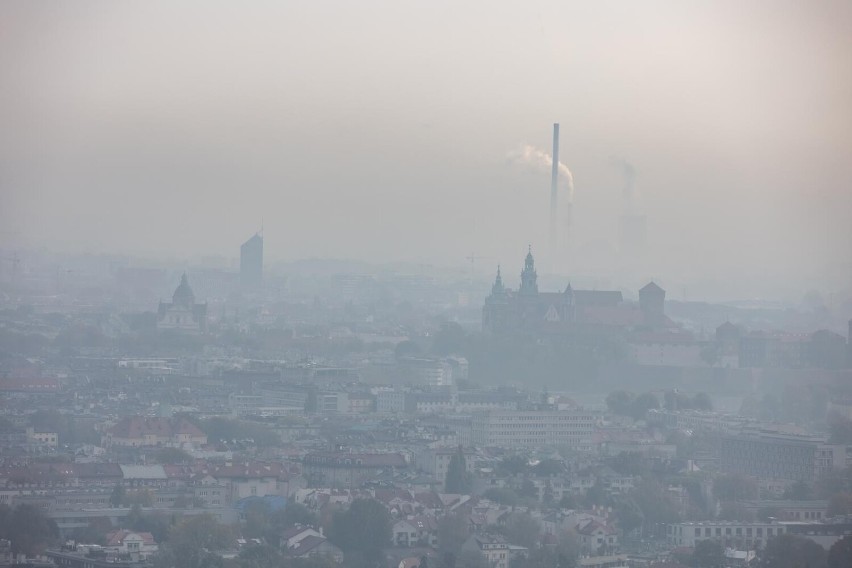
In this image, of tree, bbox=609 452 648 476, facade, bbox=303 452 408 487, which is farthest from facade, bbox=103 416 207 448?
tree, bbox=609 452 648 476

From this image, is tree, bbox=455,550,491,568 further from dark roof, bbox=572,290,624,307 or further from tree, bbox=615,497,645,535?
dark roof, bbox=572,290,624,307

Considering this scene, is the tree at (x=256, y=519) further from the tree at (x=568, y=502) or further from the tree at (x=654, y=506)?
the tree at (x=654, y=506)

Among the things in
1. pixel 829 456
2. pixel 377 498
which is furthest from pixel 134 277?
pixel 377 498

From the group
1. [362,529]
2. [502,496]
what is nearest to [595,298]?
[502,496]

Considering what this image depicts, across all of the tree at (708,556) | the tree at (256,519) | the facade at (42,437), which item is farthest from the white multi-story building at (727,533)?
the facade at (42,437)

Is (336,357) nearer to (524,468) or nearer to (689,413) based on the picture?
(689,413)

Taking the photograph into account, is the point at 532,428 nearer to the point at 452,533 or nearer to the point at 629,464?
→ the point at 629,464
